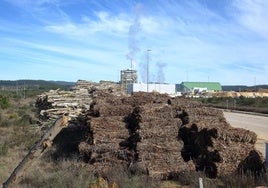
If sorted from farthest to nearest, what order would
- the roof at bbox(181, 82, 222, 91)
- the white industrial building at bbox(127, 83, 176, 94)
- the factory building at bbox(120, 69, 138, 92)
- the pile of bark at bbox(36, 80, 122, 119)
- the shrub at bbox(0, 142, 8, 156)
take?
1. the roof at bbox(181, 82, 222, 91)
2. the white industrial building at bbox(127, 83, 176, 94)
3. the factory building at bbox(120, 69, 138, 92)
4. the pile of bark at bbox(36, 80, 122, 119)
5. the shrub at bbox(0, 142, 8, 156)

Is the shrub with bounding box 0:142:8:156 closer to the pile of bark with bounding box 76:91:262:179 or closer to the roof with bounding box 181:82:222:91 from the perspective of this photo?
the pile of bark with bounding box 76:91:262:179

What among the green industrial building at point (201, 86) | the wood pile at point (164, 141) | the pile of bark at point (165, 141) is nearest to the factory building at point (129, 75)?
the wood pile at point (164, 141)

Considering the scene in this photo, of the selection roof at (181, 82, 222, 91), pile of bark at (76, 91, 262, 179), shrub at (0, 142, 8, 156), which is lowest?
shrub at (0, 142, 8, 156)

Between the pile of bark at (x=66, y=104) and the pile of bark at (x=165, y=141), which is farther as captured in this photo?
the pile of bark at (x=66, y=104)

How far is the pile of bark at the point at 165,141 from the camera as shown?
41.4 feet

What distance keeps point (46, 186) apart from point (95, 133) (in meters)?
3.65

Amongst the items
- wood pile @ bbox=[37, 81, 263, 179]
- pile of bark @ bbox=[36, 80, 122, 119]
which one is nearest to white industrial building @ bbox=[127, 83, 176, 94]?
pile of bark @ bbox=[36, 80, 122, 119]

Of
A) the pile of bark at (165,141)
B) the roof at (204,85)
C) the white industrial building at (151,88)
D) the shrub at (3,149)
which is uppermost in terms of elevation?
the roof at (204,85)

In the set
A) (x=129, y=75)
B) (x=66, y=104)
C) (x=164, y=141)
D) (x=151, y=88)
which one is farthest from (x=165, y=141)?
(x=151, y=88)

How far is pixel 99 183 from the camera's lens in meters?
8.55

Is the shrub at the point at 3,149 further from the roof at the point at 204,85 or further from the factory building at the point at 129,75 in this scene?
the roof at the point at 204,85

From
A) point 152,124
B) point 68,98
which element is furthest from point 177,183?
point 68,98

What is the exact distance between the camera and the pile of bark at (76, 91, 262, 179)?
12.6 meters

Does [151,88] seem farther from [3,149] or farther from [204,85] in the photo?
[204,85]
